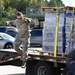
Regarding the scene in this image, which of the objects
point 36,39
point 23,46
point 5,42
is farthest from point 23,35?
point 36,39

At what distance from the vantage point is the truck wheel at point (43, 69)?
1127 cm

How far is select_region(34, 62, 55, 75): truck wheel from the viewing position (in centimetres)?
1127

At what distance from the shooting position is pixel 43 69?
38.0 feet

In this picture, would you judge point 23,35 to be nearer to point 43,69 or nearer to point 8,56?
point 8,56

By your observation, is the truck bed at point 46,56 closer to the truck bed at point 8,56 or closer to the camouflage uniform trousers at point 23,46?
the camouflage uniform trousers at point 23,46

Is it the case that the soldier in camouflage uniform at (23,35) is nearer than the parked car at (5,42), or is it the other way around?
the soldier in camouflage uniform at (23,35)

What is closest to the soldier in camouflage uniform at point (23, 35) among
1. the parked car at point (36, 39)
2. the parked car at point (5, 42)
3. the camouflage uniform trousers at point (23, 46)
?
the camouflage uniform trousers at point (23, 46)

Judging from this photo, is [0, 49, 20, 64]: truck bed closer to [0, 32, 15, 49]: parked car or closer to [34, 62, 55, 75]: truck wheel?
[34, 62, 55, 75]: truck wheel

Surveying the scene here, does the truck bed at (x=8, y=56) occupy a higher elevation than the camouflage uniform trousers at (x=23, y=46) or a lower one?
lower

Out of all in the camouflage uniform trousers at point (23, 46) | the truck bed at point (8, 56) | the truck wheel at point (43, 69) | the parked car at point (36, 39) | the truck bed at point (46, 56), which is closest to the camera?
the truck bed at point (46, 56)

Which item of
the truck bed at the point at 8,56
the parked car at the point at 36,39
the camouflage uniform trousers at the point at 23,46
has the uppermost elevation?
the camouflage uniform trousers at the point at 23,46

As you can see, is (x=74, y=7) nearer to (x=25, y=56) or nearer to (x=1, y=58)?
(x=25, y=56)

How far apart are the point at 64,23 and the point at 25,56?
1.74 meters

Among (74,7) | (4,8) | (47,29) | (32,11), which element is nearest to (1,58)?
(47,29)
